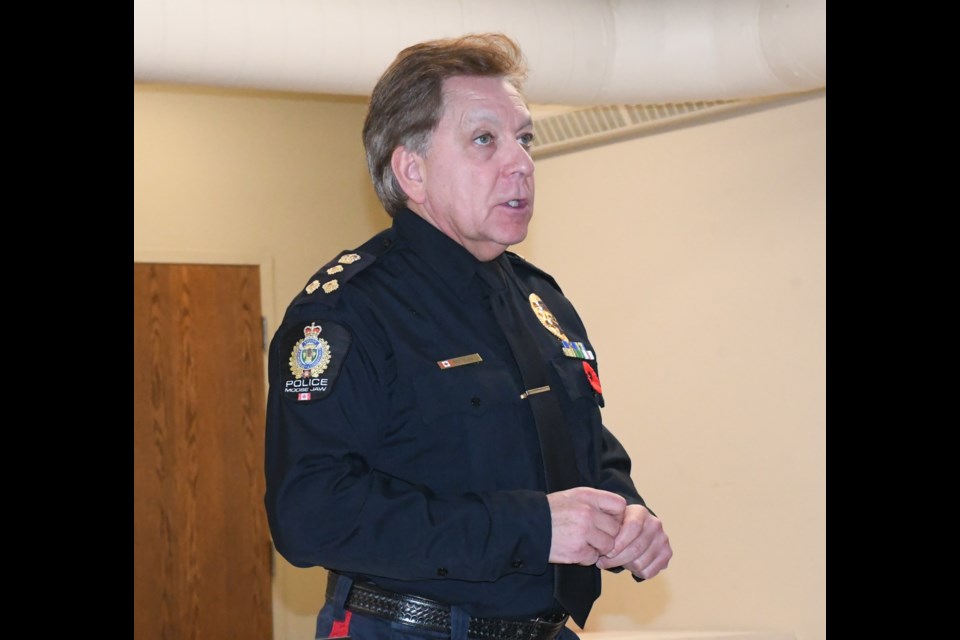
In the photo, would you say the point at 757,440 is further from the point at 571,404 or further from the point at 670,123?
the point at 571,404

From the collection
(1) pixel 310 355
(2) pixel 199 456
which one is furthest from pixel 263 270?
(1) pixel 310 355

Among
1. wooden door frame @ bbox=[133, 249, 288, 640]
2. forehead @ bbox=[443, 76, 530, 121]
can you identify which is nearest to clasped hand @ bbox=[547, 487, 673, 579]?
forehead @ bbox=[443, 76, 530, 121]

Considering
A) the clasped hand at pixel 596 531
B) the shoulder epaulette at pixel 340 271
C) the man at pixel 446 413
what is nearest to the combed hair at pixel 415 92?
the man at pixel 446 413

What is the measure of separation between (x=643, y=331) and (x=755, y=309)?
0.53 m

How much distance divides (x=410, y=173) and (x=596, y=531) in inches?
26.3

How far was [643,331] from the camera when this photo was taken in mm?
4582

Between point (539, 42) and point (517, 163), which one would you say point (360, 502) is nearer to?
point (517, 163)

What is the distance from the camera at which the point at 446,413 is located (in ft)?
5.47

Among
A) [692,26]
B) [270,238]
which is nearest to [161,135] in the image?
[270,238]

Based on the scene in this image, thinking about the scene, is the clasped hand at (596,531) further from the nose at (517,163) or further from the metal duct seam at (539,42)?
the metal duct seam at (539,42)

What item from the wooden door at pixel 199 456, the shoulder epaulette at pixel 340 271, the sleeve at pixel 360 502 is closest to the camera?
the sleeve at pixel 360 502

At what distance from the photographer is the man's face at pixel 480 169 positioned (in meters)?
1.84

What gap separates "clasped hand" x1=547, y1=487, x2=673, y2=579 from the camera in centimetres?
160

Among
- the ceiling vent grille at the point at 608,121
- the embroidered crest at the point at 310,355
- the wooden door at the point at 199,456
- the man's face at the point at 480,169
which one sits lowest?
the wooden door at the point at 199,456
